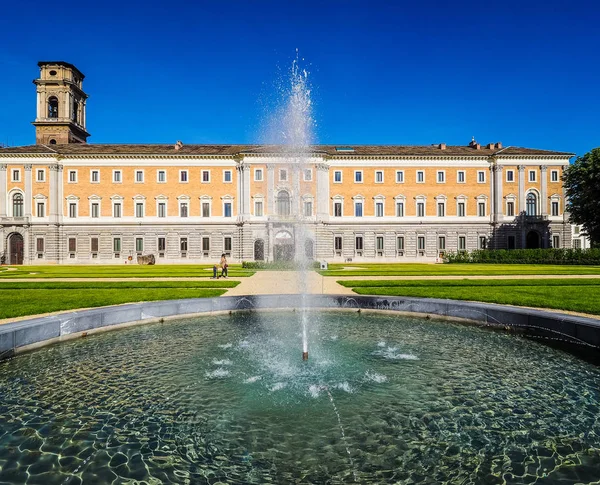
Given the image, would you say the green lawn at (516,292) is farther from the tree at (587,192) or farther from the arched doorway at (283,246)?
the arched doorway at (283,246)

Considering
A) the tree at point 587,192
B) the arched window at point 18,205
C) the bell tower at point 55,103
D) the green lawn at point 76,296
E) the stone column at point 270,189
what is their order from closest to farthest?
the green lawn at point 76,296 → the tree at point 587,192 → the arched window at point 18,205 → the stone column at point 270,189 → the bell tower at point 55,103

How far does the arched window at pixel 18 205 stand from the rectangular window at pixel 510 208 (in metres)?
56.4

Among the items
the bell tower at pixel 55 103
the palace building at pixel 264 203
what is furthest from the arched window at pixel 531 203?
the bell tower at pixel 55 103

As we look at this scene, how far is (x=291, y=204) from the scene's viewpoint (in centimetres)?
4541

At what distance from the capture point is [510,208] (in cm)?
4662

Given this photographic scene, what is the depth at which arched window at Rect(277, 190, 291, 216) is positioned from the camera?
45.4 metres

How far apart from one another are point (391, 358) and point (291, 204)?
38405 mm

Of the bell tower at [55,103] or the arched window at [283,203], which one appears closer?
the arched window at [283,203]

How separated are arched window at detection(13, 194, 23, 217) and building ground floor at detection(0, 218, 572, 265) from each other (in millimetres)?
1509

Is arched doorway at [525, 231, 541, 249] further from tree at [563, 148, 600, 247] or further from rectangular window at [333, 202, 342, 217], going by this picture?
rectangular window at [333, 202, 342, 217]

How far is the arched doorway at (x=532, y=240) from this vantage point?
46.9 meters

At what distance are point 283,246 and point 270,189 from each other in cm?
679

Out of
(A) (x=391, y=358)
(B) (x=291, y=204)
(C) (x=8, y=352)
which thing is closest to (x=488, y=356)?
(A) (x=391, y=358)

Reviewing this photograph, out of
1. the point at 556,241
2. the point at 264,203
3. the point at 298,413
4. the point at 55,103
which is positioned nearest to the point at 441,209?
the point at 556,241
